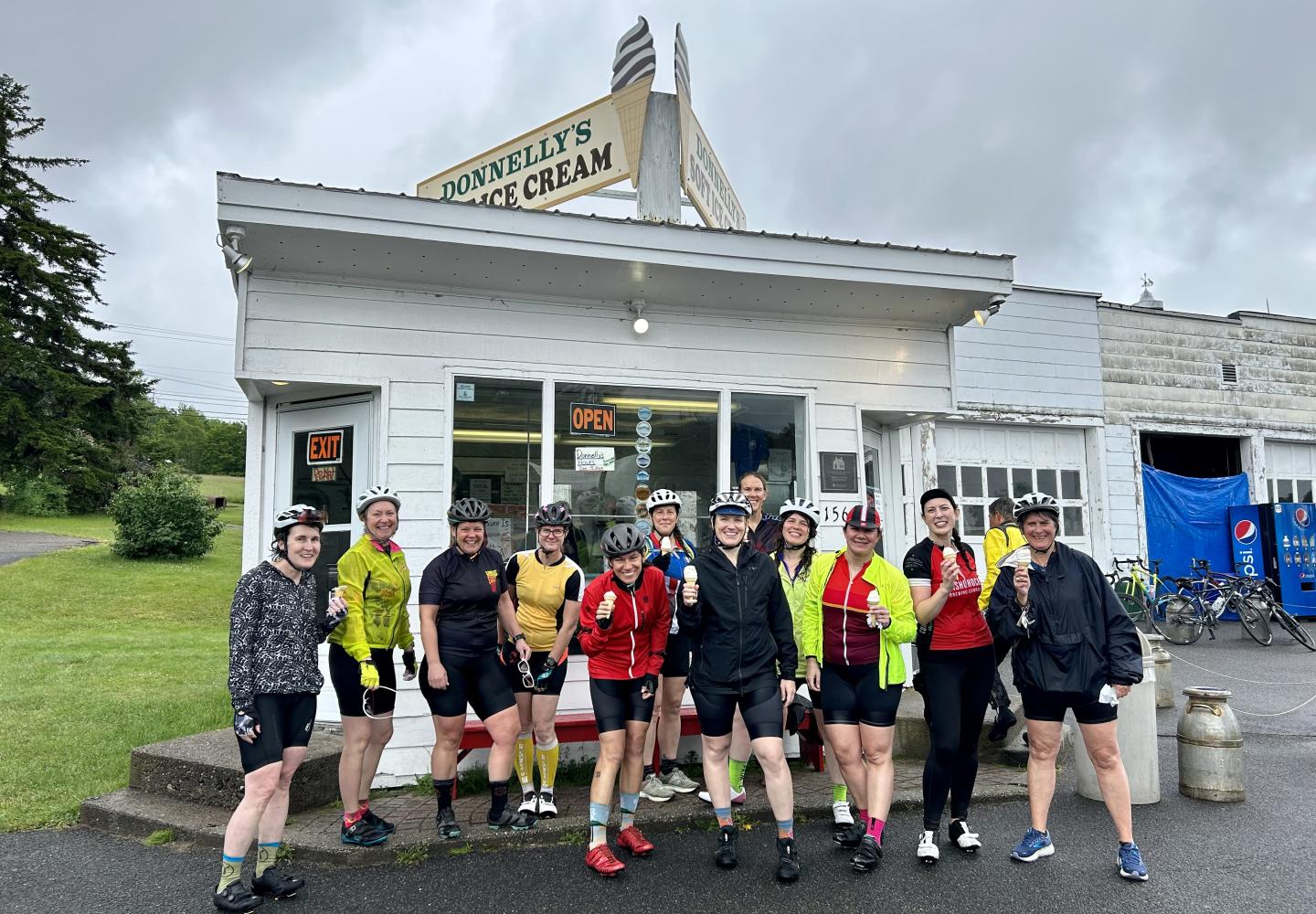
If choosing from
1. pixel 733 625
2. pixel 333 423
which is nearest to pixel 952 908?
pixel 733 625

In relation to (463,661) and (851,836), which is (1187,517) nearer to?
(851,836)

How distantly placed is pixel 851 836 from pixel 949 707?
3.05 ft

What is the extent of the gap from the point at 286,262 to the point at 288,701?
3.13 meters

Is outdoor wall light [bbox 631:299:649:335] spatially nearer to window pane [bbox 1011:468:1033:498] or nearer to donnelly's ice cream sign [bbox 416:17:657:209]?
donnelly's ice cream sign [bbox 416:17:657:209]

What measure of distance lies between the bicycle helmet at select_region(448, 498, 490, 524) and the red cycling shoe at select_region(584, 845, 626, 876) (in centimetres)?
190

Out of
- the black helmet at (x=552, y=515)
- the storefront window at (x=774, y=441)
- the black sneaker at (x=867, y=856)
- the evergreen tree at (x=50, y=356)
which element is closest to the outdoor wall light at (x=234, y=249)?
the black helmet at (x=552, y=515)

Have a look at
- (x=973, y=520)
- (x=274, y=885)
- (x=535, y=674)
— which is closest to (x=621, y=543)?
(x=535, y=674)

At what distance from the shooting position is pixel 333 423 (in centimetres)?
604

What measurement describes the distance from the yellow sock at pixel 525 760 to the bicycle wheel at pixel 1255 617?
1185 cm

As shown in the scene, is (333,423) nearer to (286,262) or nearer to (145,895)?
(286,262)

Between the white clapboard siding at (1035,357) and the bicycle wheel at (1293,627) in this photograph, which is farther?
the white clapboard siding at (1035,357)

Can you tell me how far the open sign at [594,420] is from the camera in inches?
246

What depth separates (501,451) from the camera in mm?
6059

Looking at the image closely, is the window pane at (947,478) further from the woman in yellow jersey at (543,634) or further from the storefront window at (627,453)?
the woman in yellow jersey at (543,634)
